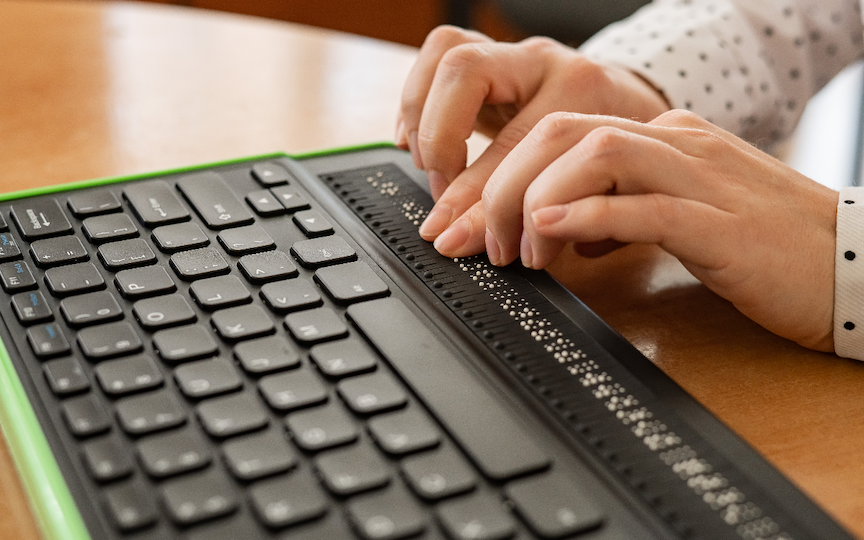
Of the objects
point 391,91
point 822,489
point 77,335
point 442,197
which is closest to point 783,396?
point 822,489

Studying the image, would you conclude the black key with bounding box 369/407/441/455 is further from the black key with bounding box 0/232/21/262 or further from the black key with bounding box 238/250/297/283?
the black key with bounding box 0/232/21/262

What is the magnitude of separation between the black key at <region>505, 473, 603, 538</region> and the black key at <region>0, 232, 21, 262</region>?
0.98 ft

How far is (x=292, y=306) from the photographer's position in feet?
1.35

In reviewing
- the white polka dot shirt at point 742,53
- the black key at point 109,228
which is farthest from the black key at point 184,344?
the white polka dot shirt at point 742,53

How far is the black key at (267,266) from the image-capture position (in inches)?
17.2

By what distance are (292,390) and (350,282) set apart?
0.10 meters

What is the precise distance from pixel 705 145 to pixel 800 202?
0.22 ft

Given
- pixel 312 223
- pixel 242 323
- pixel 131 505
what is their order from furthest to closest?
pixel 312 223 < pixel 242 323 < pixel 131 505

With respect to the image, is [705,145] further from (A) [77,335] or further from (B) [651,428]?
(A) [77,335]

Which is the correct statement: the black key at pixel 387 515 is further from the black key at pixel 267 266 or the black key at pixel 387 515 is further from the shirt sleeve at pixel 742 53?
the shirt sleeve at pixel 742 53

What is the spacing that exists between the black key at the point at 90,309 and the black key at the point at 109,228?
0.20 ft

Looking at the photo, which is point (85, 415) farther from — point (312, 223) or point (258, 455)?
point (312, 223)

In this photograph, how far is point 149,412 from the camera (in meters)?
0.33

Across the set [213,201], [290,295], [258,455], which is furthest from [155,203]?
[258,455]
